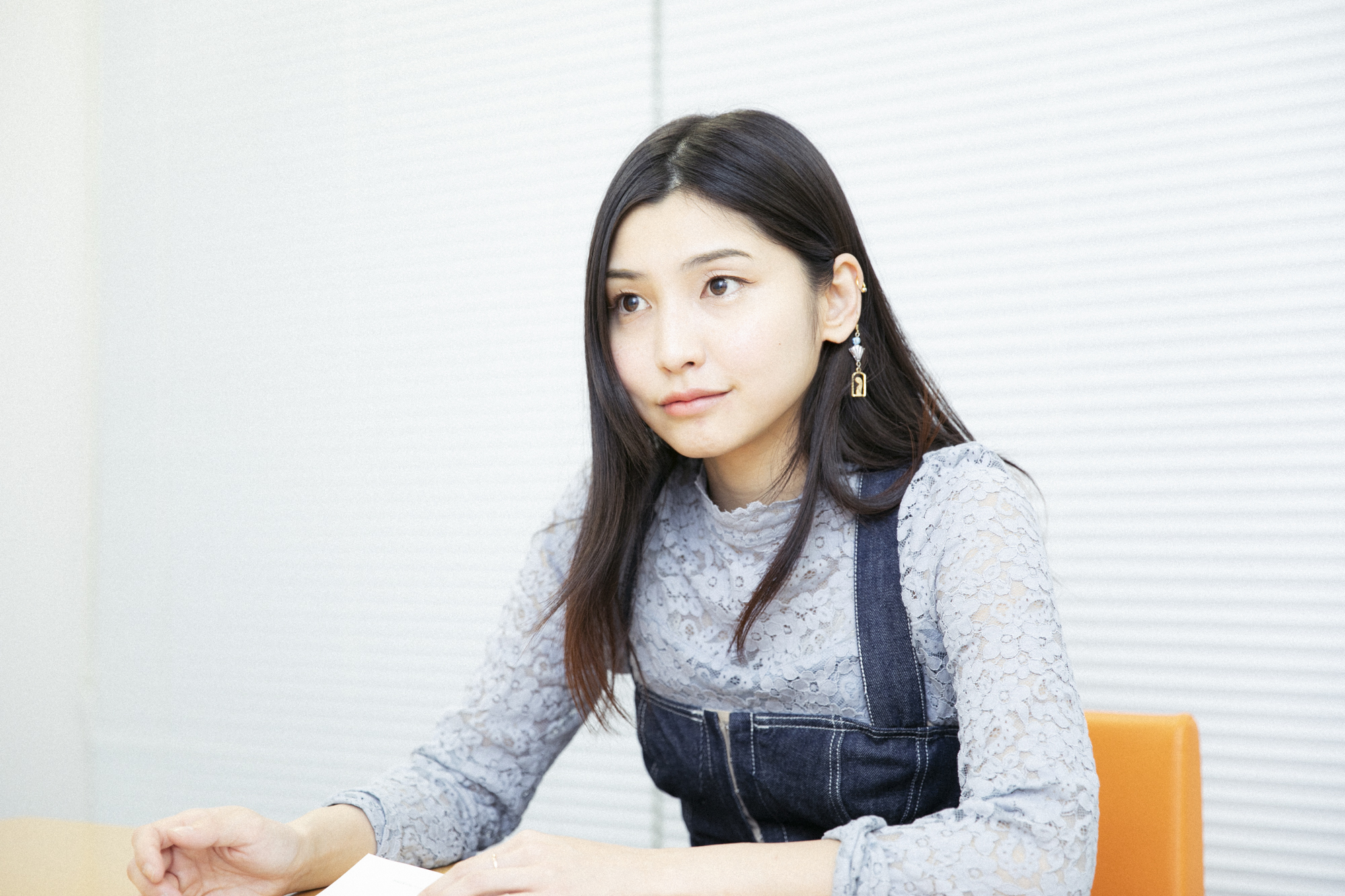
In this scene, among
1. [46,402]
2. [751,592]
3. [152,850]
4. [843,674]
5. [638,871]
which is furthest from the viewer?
[46,402]

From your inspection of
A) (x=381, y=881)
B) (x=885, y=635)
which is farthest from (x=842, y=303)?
(x=381, y=881)

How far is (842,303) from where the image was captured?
4.52 feet

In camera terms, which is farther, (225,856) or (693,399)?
(693,399)

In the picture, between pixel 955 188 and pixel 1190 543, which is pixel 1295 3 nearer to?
pixel 955 188

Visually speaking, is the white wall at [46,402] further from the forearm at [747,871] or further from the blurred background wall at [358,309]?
the forearm at [747,871]

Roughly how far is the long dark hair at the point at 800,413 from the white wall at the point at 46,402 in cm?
201

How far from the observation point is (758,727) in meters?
1.28

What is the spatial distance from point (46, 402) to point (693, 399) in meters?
2.30

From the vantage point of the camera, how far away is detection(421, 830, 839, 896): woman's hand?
916 mm

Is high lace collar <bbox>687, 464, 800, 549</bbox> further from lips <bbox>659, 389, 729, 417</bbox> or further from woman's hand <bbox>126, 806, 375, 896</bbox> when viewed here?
woman's hand <bbox>126, 806, 375, 896</bbox>

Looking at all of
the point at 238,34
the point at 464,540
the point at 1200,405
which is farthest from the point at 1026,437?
the point at 238,34

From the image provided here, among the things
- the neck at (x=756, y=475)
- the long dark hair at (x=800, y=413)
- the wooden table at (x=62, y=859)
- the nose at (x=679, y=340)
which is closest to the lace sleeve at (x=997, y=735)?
the long dark hair at (x=800, y=413)

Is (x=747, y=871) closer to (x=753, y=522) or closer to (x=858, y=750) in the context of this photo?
(x=858, y=750)

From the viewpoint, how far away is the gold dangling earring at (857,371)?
4.53 feet
